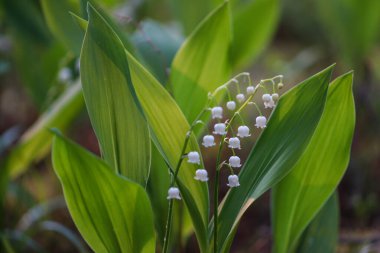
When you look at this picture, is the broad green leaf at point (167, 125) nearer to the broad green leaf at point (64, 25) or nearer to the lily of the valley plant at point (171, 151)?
the lily of the valley plant at point (171, 151)

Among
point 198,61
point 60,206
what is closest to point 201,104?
point 198,61

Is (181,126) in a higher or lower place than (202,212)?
higher

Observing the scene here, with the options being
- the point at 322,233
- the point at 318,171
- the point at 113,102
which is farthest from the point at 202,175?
the point at 322,233

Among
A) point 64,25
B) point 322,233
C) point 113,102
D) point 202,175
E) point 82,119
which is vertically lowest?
point 322,233

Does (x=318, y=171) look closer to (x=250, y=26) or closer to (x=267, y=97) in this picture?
(x=267, y=97)

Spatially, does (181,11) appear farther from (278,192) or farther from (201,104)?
(278,192)

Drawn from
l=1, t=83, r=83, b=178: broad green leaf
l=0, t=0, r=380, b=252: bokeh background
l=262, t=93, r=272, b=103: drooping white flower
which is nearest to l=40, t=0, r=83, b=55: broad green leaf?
l=0, t=0, r=380, b=252: bokeh background
